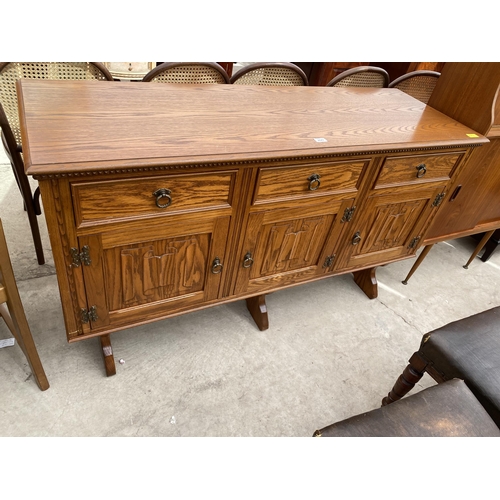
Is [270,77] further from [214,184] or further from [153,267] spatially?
[153,267]

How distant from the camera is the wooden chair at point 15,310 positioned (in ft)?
3.38

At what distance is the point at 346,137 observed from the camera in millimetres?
1256

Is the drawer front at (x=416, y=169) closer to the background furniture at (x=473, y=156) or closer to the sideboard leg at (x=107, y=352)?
the background furniture at (x=473, y=156)

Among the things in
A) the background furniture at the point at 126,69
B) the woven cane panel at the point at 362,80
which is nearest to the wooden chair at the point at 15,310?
the woven cane panel at the point at 362,80

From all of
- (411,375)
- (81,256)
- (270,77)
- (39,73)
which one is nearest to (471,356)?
(411,375)

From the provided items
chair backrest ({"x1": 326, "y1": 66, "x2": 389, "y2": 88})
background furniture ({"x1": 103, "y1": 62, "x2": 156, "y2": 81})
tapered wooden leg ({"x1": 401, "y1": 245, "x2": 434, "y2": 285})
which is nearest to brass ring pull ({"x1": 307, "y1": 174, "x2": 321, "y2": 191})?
chair backrest ({"x1": 326, "y1": 66, "x2": 389, "y2": 88})

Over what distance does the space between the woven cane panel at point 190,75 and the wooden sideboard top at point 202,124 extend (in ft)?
1.04

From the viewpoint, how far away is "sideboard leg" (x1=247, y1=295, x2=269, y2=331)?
66.1 inches

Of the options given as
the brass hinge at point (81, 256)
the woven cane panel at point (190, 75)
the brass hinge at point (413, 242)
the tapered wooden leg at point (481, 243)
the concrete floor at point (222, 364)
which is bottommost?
the concrete floor at point (222, 364)

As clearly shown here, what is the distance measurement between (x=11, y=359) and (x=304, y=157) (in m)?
1.29

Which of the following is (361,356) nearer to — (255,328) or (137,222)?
(255,328)

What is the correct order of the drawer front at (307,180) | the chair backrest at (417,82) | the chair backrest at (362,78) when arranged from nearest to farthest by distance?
the drawer front at (307,180) < the chair backrest at (362,78) < the chair backrest at (417,82)

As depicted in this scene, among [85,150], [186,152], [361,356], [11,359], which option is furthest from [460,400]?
[11,359]

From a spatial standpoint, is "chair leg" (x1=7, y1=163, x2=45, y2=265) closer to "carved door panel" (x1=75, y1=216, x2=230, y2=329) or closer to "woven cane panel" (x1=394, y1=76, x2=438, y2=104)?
"carved door panel" (x1=75, y1=216, x2=230, y2=329)
